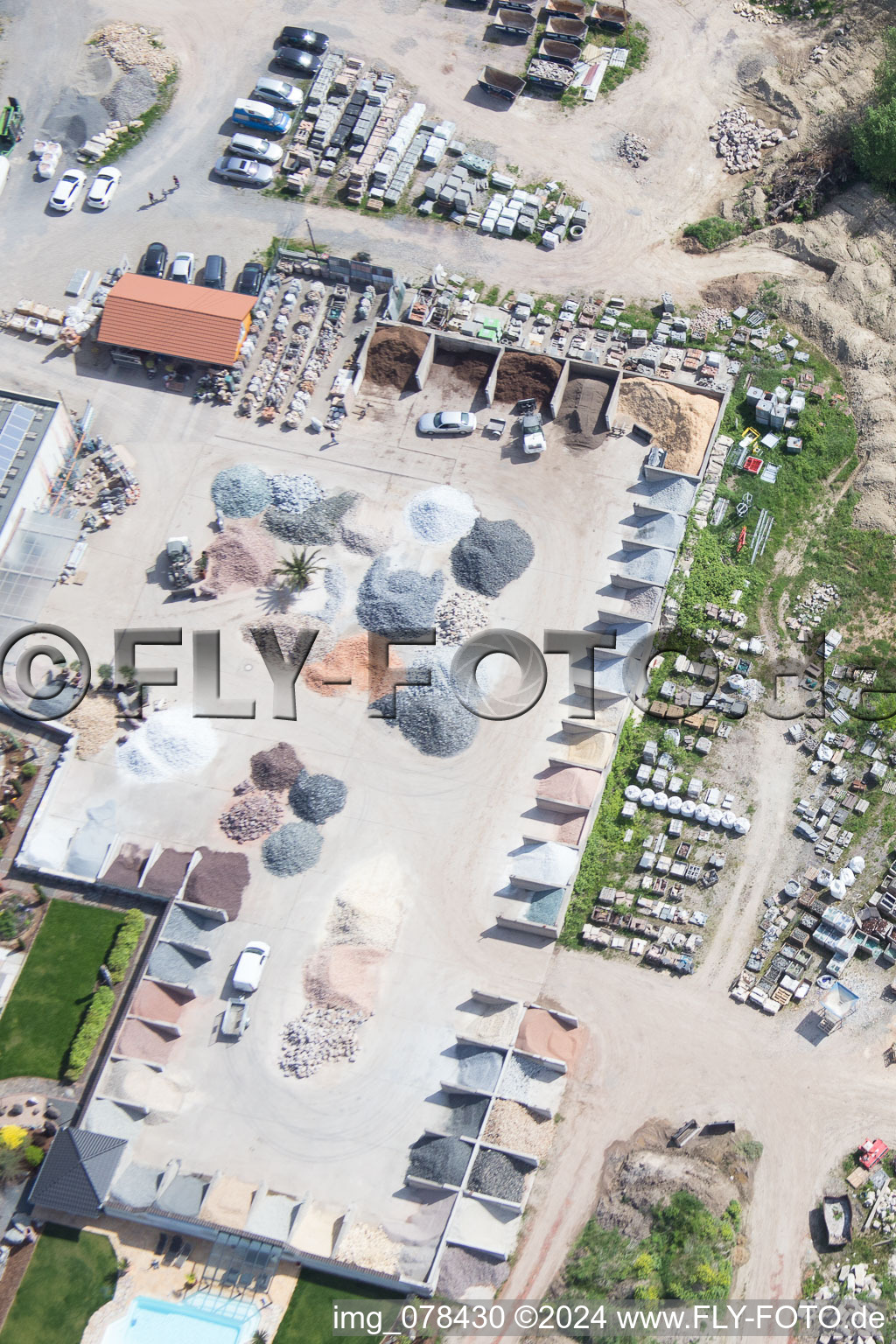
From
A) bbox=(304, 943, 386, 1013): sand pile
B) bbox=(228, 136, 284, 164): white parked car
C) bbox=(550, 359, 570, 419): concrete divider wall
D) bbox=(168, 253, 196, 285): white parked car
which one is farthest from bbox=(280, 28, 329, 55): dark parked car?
bbox=(304, 943, 386, 1013): sand pile

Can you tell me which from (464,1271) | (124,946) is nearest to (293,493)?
(124,946)

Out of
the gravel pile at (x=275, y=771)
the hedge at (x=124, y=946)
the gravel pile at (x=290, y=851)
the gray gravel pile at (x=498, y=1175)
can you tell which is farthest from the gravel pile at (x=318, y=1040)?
the gravel pile at (x=275, y=771)

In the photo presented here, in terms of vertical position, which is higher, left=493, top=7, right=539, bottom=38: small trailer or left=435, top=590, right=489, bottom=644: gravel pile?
left=493, top=7, right=539, bottom=38: small trailer

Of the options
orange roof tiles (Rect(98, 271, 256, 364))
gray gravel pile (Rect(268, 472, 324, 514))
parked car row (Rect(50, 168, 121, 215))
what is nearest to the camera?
gray gravel pile (Rect(268, 472, 324, 514))

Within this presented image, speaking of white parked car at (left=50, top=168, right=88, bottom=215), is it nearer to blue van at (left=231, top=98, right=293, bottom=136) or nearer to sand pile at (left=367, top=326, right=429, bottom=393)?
blue van at (left=231, top=98, right=293, bottom=136)

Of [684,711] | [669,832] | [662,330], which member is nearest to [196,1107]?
[669,832]

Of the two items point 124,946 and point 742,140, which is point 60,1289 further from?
point 742,140

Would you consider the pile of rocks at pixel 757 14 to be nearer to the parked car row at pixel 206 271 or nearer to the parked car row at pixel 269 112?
the parked car row at pixel 269 112
